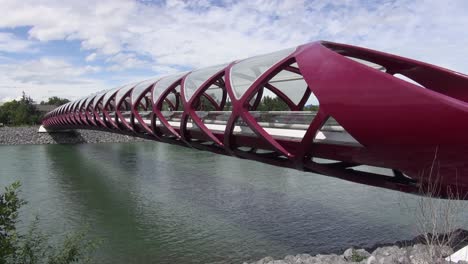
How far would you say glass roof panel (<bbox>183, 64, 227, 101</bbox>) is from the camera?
11.6 metres

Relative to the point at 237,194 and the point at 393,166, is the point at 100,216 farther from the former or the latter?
the point at 393,166

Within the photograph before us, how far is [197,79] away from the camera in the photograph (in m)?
12.1

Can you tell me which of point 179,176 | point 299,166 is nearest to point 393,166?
point 299,166

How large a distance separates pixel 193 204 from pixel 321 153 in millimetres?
8891

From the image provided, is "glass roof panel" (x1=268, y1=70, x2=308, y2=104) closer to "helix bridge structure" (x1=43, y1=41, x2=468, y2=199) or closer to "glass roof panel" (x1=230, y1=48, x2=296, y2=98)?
"helix bridge structure" (x1=43, y1=41, x2=468, y2=199)

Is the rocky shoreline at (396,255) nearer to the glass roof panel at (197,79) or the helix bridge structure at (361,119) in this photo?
the helix bridge structure at (361,119)

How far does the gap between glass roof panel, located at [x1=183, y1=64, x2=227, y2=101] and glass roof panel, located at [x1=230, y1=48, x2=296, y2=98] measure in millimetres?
1534

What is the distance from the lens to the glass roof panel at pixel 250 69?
856 cm

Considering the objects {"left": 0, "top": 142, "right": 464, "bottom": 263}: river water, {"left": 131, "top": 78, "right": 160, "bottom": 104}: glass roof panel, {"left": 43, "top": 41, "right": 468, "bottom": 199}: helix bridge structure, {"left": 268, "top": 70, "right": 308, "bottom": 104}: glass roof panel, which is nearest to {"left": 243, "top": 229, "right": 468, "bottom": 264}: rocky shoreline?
{"left": 0, "top": 142, "right": 464, "bottom": 263}: river water

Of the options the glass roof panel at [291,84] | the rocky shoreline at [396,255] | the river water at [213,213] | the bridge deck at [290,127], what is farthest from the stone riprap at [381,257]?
the glass roof panel at [291,84]

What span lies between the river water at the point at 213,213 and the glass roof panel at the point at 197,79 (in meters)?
4.16

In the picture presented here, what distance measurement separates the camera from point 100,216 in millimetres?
14562

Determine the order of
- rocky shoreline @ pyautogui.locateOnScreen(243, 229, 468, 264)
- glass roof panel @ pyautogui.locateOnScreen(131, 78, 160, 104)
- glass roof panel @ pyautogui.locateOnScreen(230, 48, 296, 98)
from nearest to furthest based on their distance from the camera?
rocky shoreline @ pyautogui.locateOnScreen(243, 229, 468, 264) → glass roof panel @ pyautogui.locateOnScreen(230, 48, 296, 98) → glass roof panel @ pyautogui.locateOnScreen(131, 78, 160, 104)

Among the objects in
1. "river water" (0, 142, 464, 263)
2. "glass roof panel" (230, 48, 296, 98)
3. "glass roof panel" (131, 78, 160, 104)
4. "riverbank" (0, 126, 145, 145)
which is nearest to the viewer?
"glass roof panel" (230, 48, 296, 98)
